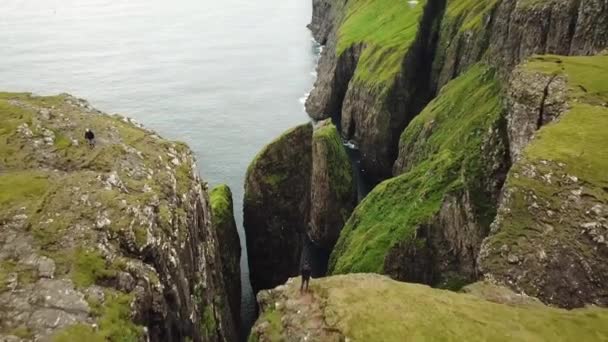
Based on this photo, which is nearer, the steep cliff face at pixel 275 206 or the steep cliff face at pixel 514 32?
the steep cliff face at pixel 514 32

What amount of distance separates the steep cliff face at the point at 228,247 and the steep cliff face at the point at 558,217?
97.7ft

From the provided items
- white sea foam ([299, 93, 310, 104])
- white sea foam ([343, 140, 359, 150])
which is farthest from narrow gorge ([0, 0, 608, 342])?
white sea foam ([299, 93, 310, 104])

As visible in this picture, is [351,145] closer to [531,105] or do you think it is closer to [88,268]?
[531,105]

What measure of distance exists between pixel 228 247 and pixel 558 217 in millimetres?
34060

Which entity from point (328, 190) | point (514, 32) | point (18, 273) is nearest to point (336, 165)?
point (328, 190)

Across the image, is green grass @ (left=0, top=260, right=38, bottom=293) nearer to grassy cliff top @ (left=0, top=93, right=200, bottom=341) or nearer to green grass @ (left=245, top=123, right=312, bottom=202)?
grassy cliff top @ (left=0, top=93, right=200, bottom=341)

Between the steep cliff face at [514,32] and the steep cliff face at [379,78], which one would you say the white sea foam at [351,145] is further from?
the steep cliff face at [514,32]

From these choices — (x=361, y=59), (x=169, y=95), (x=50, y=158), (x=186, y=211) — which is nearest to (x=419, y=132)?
(x=361, y=59)

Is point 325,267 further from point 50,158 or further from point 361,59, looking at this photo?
point 361,59

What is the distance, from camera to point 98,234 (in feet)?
99.3

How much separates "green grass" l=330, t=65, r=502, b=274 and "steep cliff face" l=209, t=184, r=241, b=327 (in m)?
10.8

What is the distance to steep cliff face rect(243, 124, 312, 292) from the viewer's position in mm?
64062

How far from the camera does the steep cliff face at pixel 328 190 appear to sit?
74.4 m

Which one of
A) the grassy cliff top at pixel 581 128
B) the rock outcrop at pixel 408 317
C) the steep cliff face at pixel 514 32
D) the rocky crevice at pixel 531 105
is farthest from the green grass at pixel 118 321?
the steep cliff face at pixel 514 32
